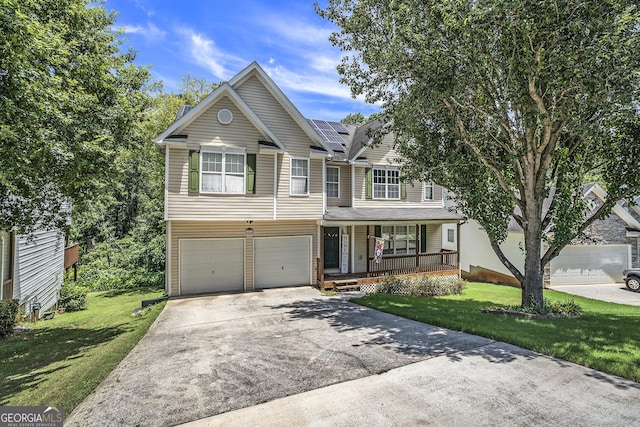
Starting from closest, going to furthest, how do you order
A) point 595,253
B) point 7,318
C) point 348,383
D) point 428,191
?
point 348,383
point 7,318
point 428,191
point 595,253

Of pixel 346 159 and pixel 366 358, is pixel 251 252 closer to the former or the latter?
pixel 346 159

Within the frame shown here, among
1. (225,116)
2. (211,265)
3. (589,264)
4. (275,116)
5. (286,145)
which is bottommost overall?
(589,264)

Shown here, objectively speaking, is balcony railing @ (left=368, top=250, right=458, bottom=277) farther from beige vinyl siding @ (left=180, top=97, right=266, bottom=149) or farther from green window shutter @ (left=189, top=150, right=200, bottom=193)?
green window shutter @ (left=189, top=150, right=200, bottom=193)

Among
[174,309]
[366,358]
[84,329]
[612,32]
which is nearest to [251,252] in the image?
[174,309]

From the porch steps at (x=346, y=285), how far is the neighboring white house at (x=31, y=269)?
1022 cm

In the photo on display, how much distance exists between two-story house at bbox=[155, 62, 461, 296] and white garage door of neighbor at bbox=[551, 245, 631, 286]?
20.8 feet

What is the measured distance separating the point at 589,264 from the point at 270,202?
Answer: 18.8 metres

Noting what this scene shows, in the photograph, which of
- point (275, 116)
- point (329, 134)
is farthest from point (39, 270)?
point (329, 134)

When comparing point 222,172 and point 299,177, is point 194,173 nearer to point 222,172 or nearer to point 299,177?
point 222,172

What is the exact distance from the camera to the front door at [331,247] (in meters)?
16.5

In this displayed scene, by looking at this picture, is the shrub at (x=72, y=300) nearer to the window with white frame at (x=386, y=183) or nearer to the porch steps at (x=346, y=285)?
the porch steps at (x=346, y=285)

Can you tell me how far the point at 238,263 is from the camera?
1448 centimetres
